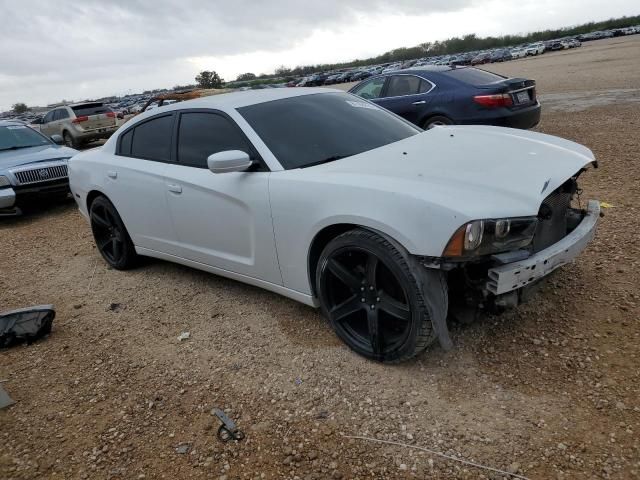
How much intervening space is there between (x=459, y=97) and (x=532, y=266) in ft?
19.1

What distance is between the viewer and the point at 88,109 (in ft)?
54.0

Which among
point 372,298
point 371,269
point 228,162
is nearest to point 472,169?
point 371,269

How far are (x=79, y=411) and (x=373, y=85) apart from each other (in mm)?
7768

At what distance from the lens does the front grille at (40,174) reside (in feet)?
25.0

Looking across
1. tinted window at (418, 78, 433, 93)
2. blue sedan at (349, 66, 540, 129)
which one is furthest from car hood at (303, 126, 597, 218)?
tinted window at (418, 78, 433, 93)

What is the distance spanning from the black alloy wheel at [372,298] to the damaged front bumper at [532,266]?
387 mm

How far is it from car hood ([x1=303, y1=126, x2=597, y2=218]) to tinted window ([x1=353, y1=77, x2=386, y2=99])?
572cm

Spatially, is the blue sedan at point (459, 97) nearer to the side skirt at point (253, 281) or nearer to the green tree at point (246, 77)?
the side skirt at point (253, 281)

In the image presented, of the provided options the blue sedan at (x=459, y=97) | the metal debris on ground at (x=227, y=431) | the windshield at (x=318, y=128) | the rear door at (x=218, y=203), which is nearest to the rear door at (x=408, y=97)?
the blue sedan at (x=459, y=97)

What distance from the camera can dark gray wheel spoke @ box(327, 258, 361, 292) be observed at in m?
2.88

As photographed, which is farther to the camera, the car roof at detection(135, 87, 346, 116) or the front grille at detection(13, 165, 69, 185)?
the front grille at detection(13, 165, 69, 185)

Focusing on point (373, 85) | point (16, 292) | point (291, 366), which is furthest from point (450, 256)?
point (373, 85)

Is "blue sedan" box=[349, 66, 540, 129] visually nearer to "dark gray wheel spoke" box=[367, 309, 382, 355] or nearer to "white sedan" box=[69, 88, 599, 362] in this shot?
"white sedan" box=[69, 88, 599, 362]

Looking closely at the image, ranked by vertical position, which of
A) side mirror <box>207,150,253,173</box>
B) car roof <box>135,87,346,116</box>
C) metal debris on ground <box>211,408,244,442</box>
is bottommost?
metal debris on ground <box>211,408,244,442</box>
